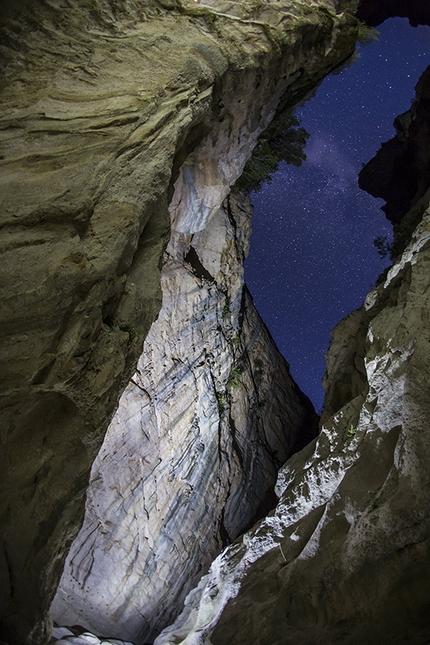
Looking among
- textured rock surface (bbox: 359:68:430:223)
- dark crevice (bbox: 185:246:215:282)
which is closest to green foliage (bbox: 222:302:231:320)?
dark crevice (bbox: 185:246:215:282)

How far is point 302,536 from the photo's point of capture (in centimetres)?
662

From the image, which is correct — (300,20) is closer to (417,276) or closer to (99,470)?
(417,276)

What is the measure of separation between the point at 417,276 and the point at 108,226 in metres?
5.39

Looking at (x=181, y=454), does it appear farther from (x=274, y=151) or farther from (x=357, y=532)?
(x=274, y=151)

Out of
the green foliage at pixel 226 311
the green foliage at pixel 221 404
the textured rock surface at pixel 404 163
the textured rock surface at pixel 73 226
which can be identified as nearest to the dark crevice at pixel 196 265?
the green foliage at pixel 226 311

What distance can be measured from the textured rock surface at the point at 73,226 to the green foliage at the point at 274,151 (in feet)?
16.5

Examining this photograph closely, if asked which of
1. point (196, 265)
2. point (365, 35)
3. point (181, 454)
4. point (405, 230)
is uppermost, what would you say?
point (365, 35)

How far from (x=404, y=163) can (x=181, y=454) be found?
49.1 feet

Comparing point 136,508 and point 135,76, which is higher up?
point 135,76

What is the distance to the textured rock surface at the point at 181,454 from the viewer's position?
8.45 meters

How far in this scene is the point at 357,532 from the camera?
5648 mm

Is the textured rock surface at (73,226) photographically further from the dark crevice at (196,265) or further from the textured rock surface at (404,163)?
the textured rock surface at (404,163)

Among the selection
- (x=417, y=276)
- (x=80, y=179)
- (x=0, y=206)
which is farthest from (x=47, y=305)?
(x=417, y=276)

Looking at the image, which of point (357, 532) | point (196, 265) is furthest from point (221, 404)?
point (357, 532)
